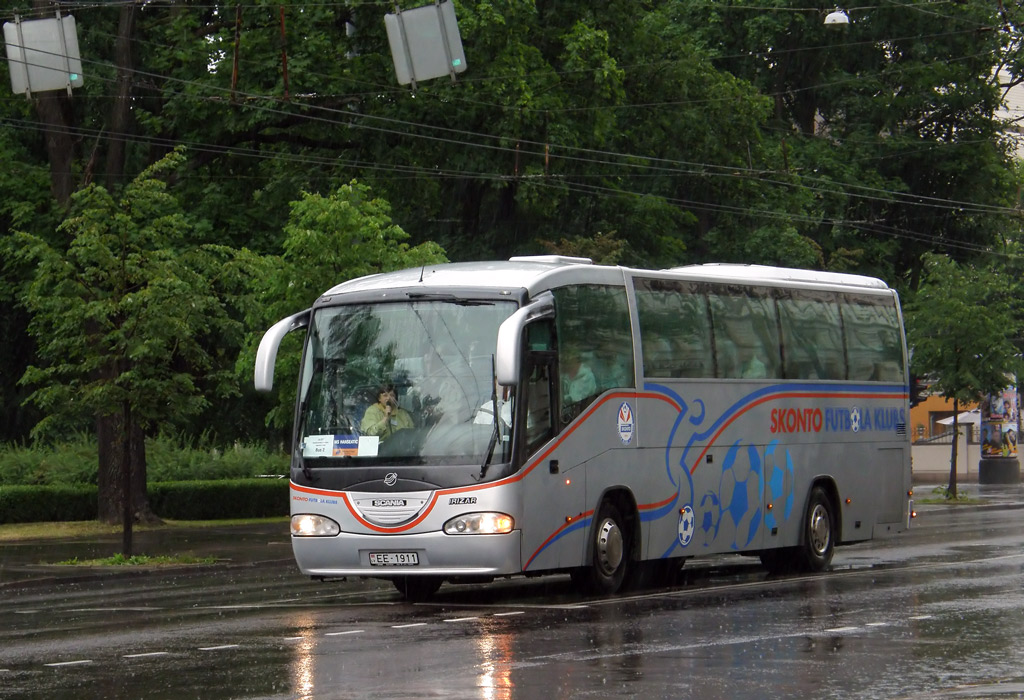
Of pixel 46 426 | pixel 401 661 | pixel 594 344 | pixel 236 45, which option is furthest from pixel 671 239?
pixel 401 661

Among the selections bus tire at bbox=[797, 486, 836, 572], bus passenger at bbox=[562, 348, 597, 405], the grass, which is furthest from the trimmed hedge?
bus passenger at bbox=[562, 348, 597, 405]

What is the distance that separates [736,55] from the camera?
46656 mm

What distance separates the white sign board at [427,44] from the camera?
2234 centimetres

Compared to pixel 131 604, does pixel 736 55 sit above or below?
above

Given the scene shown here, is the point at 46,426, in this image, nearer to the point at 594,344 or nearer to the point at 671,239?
the point at 594,344

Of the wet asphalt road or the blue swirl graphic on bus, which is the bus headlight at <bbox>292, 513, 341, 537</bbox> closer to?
the wet asphalt road

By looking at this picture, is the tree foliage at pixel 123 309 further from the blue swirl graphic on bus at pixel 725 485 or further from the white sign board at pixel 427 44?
the blue swirl graphic on bus at pixel 725 485

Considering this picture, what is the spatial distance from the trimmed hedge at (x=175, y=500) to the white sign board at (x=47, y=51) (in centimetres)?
875

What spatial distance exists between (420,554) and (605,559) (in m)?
2.13

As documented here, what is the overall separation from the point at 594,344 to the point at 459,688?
6.73m

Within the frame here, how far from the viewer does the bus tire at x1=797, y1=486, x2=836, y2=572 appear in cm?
1909

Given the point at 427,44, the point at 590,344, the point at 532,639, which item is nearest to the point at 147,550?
the point at 427,44

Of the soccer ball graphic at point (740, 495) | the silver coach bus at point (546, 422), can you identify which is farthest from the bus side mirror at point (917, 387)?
the soccer ball graphic at point (740, 495)

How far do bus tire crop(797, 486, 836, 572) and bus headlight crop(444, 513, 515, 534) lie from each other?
5842 mm
